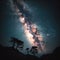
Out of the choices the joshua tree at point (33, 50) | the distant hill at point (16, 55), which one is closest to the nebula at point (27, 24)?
the joshua tree at point (33, 50)

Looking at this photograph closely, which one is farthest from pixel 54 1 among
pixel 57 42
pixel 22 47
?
pixel 22 47

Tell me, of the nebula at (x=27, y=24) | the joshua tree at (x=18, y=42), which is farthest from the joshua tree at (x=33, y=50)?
the joshua tree at (x=18, y=42)

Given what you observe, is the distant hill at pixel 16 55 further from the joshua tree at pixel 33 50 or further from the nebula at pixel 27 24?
the nebula at pixel 27 24

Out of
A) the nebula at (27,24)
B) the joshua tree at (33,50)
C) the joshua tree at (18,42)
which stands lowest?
the joshua tree at (33,50)

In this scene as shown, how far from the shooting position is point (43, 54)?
11.1 feet

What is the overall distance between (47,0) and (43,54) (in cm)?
84

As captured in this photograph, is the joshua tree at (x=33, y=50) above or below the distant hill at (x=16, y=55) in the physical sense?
above

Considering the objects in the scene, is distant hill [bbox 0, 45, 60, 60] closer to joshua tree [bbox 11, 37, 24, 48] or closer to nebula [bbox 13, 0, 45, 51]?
joshua tree [bbox 11, 37, 24, 48]

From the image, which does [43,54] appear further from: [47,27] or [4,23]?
[4,23]

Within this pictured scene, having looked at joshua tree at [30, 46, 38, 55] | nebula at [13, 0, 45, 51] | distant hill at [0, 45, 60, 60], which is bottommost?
distant hill at [0, 45, 60, 60]

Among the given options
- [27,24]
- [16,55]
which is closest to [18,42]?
[16,55]

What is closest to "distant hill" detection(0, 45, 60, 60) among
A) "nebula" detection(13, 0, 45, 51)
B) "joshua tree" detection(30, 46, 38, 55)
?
"joshua tree" detection(30, 46, 38, 55)

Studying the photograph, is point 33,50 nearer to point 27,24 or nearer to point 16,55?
point 16,55

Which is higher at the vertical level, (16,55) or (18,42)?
(18,42)
